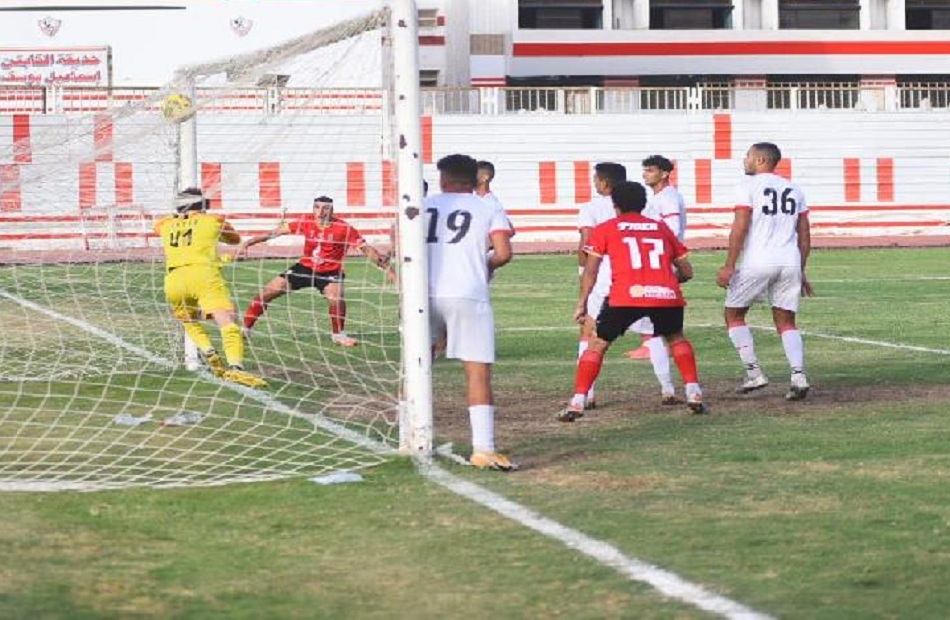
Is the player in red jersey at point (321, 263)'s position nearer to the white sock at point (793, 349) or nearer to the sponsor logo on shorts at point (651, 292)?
the white sock at point (793, 349)

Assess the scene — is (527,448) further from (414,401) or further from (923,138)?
(923,138)

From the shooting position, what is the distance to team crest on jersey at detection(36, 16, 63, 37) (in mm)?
46375

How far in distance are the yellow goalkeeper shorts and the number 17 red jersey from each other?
3869mm

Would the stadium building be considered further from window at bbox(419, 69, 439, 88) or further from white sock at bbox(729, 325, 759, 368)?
white sock at bbox(729, 325, 759, 368)

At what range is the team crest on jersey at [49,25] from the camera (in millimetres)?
46375

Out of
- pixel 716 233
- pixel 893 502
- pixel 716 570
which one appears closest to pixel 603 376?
pixel 893 502

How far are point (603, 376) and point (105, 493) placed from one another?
646 centimetres

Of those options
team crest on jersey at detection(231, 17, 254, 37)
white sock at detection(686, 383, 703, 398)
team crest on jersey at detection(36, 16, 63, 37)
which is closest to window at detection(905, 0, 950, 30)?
team crest on jersey at detection(231, 17, 254, 37)

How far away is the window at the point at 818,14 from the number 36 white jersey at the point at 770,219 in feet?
161

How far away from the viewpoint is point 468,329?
33.5 ft

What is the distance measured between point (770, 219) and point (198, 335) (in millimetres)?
4528

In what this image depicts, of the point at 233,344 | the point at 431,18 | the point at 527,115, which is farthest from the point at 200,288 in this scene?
the point at 431,18

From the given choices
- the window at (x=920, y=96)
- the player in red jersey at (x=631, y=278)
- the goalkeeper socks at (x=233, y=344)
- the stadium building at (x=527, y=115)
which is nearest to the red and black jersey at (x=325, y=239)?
the goalkeeper socks at (x=233, y=344)

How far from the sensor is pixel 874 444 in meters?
10.8
